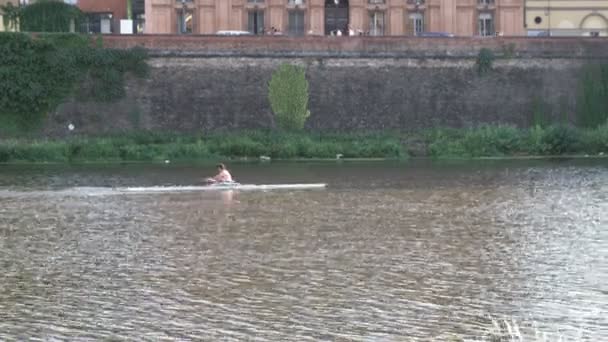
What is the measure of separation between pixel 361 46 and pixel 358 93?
7.12 feet

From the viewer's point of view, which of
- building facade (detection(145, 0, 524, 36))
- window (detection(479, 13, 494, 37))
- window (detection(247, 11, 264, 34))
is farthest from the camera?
window (detection(479, 13, 494, 37))

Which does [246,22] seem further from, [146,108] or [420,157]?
[420,157]

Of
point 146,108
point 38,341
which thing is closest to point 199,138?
point 146,108

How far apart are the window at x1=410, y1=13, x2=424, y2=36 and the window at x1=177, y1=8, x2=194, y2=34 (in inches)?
456

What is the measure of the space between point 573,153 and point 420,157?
667 centimetres

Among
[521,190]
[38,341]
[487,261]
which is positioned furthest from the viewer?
[521,190]

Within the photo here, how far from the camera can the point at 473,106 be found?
66.8 meters

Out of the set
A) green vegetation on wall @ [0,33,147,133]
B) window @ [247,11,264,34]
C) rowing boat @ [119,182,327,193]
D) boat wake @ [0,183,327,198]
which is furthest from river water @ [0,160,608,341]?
window @ [247,11,264,34]

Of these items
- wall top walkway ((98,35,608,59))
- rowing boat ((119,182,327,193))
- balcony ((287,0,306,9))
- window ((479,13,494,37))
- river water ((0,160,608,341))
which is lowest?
river water ((0,160,608,341))

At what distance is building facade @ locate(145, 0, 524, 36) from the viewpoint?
7431 cm

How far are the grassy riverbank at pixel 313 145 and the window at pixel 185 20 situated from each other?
12340 millimetres

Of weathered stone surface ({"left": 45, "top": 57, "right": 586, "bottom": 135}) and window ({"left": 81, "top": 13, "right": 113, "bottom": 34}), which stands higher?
window ({"left": 81, "top": 13, "right": 113, "bottom": 34})

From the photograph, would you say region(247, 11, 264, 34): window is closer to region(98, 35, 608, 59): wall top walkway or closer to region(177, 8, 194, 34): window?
region(177, 8, 194, 34): window

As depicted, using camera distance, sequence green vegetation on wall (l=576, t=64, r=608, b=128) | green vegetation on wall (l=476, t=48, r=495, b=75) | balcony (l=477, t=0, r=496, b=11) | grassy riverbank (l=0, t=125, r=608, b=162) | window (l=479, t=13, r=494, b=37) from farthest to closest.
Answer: window (l=479, t=13, r=494, b=37)
balcony (l=477, t=0, r=496, b=11)
green vegetation on wall (l=476, t=48, r=495, b=75)
green vegetation on wall (l=576, t=64, r=608, b=128)
grassy riverbank (l=0, t=125, r=608, b=162)
